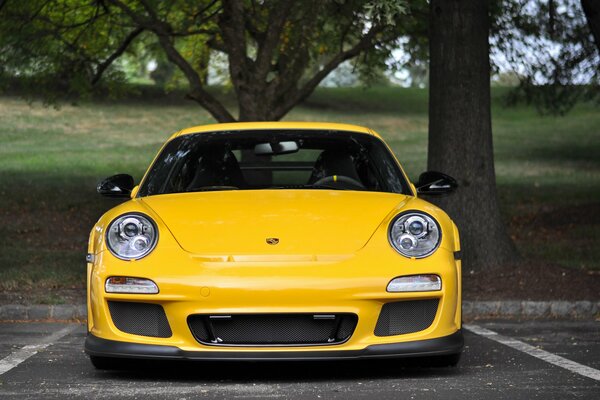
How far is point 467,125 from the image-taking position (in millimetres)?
12805

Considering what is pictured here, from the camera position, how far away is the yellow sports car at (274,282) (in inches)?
248

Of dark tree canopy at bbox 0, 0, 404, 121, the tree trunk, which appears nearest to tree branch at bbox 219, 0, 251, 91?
dark tree canopy at bbox 0, 0, 404, 121

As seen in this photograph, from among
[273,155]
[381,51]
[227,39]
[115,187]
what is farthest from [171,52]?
[115,187]

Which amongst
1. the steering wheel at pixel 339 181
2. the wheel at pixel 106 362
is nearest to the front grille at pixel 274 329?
the wheel at pixel 106 362

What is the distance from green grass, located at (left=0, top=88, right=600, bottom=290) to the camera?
15.1 meters

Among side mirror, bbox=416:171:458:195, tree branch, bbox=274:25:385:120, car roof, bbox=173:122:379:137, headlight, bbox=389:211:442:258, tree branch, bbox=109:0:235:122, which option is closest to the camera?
headlight, bbox=389:211:442:258

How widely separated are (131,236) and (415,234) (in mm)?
1508

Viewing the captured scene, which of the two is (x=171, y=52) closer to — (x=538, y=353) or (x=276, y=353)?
(x=538, y=353)

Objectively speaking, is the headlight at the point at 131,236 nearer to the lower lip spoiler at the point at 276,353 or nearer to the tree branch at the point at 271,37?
the lower lip spoiler at the point at 276,353

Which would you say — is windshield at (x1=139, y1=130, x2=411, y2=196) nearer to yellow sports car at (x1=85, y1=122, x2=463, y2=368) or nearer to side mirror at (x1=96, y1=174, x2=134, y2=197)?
side mirror at (x1=96, y1=174, x2=134, y2=197)

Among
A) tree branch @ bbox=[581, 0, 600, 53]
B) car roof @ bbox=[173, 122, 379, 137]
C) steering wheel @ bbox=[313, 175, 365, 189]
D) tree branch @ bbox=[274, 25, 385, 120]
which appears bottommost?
steering wheel @ bbox=[313, 175, 365, 189]

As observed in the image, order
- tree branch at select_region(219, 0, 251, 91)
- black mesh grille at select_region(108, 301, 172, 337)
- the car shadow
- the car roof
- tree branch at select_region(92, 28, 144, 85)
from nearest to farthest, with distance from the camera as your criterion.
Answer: black mesh grille at select_region(108, 301, 172, 337), the car shadow, the car roof, tree branch at select_region(219, 0, 251, 91), tree branch at select_region(92, 28, 144, 85)

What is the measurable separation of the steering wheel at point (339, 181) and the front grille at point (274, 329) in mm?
1339

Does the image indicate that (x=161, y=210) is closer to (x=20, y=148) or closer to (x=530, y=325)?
(x=530, y=325)
